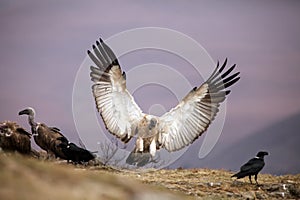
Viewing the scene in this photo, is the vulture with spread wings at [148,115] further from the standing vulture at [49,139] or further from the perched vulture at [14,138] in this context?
the perched vulture at [14,138]

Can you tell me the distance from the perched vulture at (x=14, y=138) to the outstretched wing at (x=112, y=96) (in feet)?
12.2

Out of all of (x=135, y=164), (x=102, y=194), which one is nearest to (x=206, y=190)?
(x=135, y=164)

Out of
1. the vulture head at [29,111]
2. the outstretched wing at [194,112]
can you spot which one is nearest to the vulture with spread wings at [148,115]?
the outstretched wing at [194,112]

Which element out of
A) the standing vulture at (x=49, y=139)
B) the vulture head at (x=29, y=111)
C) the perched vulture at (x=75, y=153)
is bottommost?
the perched vulture at (x=75, y=153)

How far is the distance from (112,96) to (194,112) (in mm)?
1884

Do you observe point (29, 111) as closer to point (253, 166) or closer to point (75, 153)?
point (75, 153)

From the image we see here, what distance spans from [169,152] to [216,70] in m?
2.16

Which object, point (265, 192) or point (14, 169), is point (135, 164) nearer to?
point (265, 192)

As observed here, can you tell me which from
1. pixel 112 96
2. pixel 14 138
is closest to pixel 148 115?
pixel 112 96

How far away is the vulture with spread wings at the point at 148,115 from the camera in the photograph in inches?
Answer: 507

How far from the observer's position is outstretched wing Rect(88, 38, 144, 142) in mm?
12930

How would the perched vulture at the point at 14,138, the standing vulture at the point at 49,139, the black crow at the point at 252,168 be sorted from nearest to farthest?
the perched vulture at the point at 14,138 < the black crow at the point at 252,168 < the standing vulture at the point at 49,139

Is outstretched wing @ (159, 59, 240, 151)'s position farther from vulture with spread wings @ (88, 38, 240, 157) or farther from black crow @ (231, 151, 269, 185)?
black crow @ (231, 151, 269, 185)

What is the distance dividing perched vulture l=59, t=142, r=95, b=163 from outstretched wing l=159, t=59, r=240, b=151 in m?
2.21
